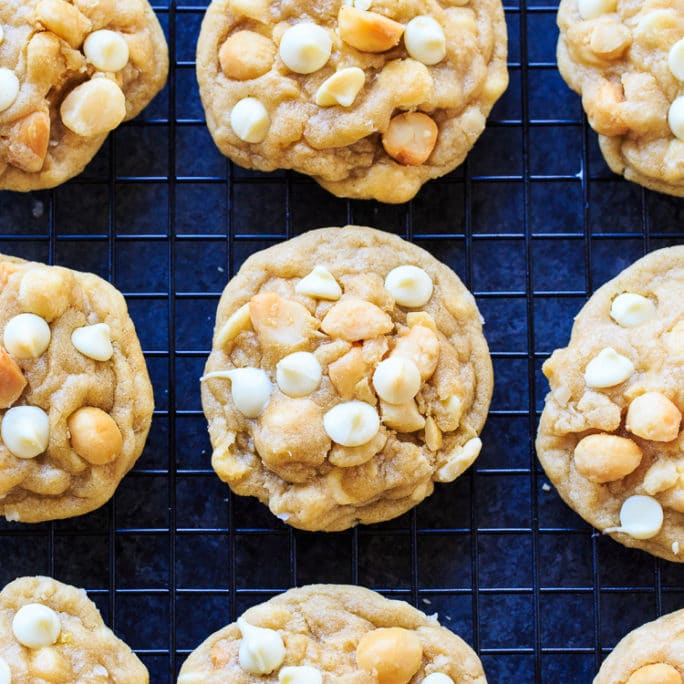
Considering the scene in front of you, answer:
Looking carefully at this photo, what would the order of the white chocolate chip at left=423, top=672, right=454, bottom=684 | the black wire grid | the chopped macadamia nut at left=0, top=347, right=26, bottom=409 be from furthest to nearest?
the black wire grid < the white chocolate chip at left=423, top=672, right=454, bottom=684 < the chopped macadamia nut at left=0, top=347, right=26, bottom=409

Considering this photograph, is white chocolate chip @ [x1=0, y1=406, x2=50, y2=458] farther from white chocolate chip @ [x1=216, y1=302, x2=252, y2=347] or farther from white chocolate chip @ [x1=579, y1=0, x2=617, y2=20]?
white chocolate chip @ [x1=579, y1=0, x2=617, y2=20]

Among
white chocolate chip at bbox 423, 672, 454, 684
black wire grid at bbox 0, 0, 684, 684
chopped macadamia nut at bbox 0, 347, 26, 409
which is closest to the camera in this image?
chopped macadamia nut at bbox 0, 347, 26, 409

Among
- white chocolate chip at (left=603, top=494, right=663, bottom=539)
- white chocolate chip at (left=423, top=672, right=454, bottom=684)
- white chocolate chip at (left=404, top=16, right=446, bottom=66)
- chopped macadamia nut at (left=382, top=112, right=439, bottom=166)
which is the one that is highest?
white chocolate chip at (left=404, top=16, right=446, bottom=66)

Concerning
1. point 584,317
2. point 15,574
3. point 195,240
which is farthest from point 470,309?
point 15,574

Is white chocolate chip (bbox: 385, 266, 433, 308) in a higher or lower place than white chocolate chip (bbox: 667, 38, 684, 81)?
lower

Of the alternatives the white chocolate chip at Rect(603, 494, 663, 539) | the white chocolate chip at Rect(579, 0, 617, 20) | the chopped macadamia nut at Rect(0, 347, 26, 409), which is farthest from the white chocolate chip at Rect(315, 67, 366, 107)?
the white chocolate chip at Rect(603, 494, 663, 539)

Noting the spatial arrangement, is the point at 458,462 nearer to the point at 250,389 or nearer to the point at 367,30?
the point at 250,389

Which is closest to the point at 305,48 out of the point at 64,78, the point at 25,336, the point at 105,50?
the point at 105,50
